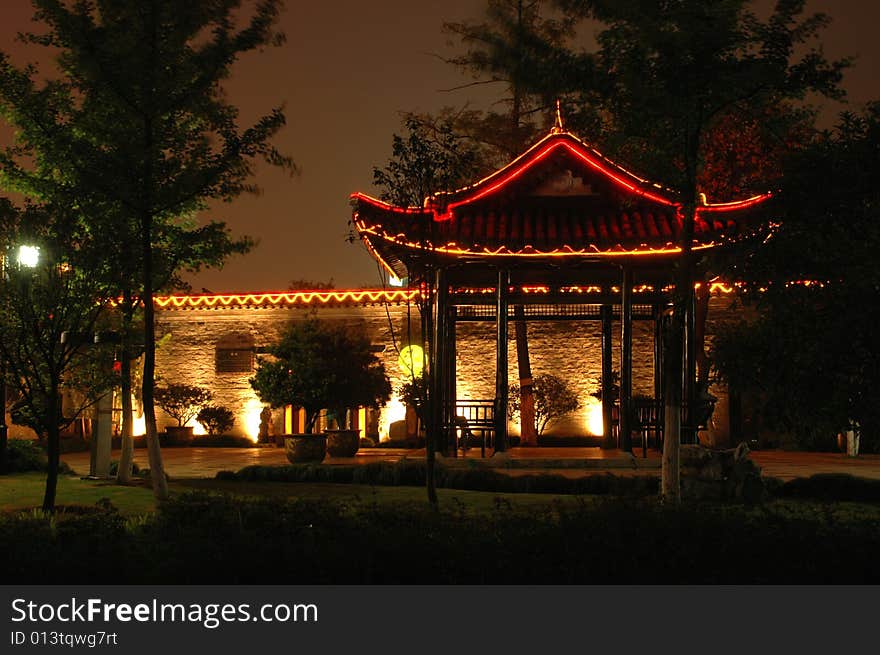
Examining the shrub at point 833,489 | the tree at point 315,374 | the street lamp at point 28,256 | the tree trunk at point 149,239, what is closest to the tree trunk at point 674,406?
the shrub at point 833,489

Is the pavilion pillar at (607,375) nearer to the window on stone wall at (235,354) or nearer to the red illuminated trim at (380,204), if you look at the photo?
the red illuminated trim at (380,204)

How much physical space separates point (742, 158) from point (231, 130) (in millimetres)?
14075

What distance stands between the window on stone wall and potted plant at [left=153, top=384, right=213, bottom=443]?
0.84m

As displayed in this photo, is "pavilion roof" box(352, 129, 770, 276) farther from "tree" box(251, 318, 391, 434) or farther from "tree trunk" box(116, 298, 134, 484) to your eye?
"tree trunk" box(116, 298, 134, 484)

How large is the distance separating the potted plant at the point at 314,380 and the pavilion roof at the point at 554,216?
293cm

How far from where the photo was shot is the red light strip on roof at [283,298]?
77.9 ft

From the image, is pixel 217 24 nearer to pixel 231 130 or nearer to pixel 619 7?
pixel 231 130

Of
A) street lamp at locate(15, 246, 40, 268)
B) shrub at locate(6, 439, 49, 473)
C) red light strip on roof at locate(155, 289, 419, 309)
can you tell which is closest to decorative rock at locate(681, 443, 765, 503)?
street lamp at locate(15, 246, 40, 268)

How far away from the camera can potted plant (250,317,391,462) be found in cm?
1783

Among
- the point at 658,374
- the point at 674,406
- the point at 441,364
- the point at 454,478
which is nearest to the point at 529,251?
the point at 441,364

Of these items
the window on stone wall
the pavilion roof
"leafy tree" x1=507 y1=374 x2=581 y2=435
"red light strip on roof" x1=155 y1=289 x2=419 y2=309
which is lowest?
"leafy tree" x1=507 y1=374 x2=581 y2=435

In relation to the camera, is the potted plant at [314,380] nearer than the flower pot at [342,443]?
Yes

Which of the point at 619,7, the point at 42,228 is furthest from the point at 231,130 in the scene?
the point at 619,7

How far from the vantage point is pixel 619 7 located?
934cm
